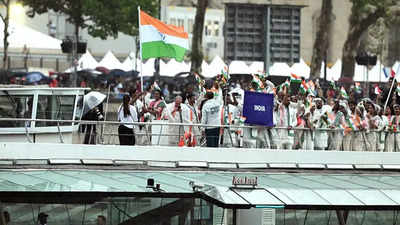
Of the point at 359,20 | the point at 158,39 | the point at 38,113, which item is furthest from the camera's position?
the point at 359,20

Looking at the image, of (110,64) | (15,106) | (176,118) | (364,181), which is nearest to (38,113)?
(15,106)

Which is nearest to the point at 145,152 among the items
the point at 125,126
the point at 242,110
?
the point at 125,126

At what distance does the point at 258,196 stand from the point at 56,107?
7.05 meters

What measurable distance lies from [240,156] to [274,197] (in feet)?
20.9

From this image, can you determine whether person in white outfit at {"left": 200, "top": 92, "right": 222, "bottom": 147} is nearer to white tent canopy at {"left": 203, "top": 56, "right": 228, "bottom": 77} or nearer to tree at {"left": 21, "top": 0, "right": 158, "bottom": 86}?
tree at {"left": 21, "top": 0, "right": 158, "bottom": 86}

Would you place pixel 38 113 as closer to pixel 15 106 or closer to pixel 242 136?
pixel 15 106

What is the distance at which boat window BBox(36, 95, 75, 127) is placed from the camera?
24469mm

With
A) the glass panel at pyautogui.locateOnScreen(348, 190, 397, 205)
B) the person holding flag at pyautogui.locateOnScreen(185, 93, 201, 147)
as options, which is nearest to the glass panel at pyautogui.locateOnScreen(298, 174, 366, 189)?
the glass panel at pyautogui.locateOnScreen(348, 190, 397, 205)

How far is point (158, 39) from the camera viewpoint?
95.9 ft

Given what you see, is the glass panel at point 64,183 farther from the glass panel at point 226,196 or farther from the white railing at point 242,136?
the glass panel at point 226,196

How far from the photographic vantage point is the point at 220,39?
3374 inches

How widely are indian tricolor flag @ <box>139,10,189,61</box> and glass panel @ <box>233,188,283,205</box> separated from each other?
10.1 meters

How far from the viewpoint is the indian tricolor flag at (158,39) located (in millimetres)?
29031

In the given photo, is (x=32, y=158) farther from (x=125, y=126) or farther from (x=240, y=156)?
(x=240, y=156)
